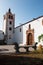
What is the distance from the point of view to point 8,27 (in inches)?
1411

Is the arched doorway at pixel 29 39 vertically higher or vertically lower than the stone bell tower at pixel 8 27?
lower

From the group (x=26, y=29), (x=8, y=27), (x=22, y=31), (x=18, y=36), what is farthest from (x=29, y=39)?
(x=8, y=27)

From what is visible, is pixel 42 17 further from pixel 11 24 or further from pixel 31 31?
pixel 11 24

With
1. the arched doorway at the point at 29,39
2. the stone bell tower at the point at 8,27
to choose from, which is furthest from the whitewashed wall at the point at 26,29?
the stone bell tower at the point at 8,27

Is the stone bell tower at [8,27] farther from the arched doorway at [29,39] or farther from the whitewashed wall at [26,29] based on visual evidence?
the arched doorway at [29,39]

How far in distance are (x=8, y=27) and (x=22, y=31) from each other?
6191 mm

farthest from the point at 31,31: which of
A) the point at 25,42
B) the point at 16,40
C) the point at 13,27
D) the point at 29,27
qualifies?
the point at 13,27

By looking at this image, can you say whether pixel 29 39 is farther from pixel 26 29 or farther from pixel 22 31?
pixel 22 31

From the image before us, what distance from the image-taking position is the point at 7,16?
120 ft

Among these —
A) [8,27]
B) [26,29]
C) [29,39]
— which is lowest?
[29,39]

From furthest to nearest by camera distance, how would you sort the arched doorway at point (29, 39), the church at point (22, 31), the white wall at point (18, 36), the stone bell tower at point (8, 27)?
the stone bell tower at point (8, 27) → the white wall at point (18, 36) → the arched doorway at point (29, 39) → the church at point (22, 31)

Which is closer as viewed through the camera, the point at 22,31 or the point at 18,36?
the point at 22,31

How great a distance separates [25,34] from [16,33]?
4429 millimetres

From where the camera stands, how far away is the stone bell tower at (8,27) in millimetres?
35438
